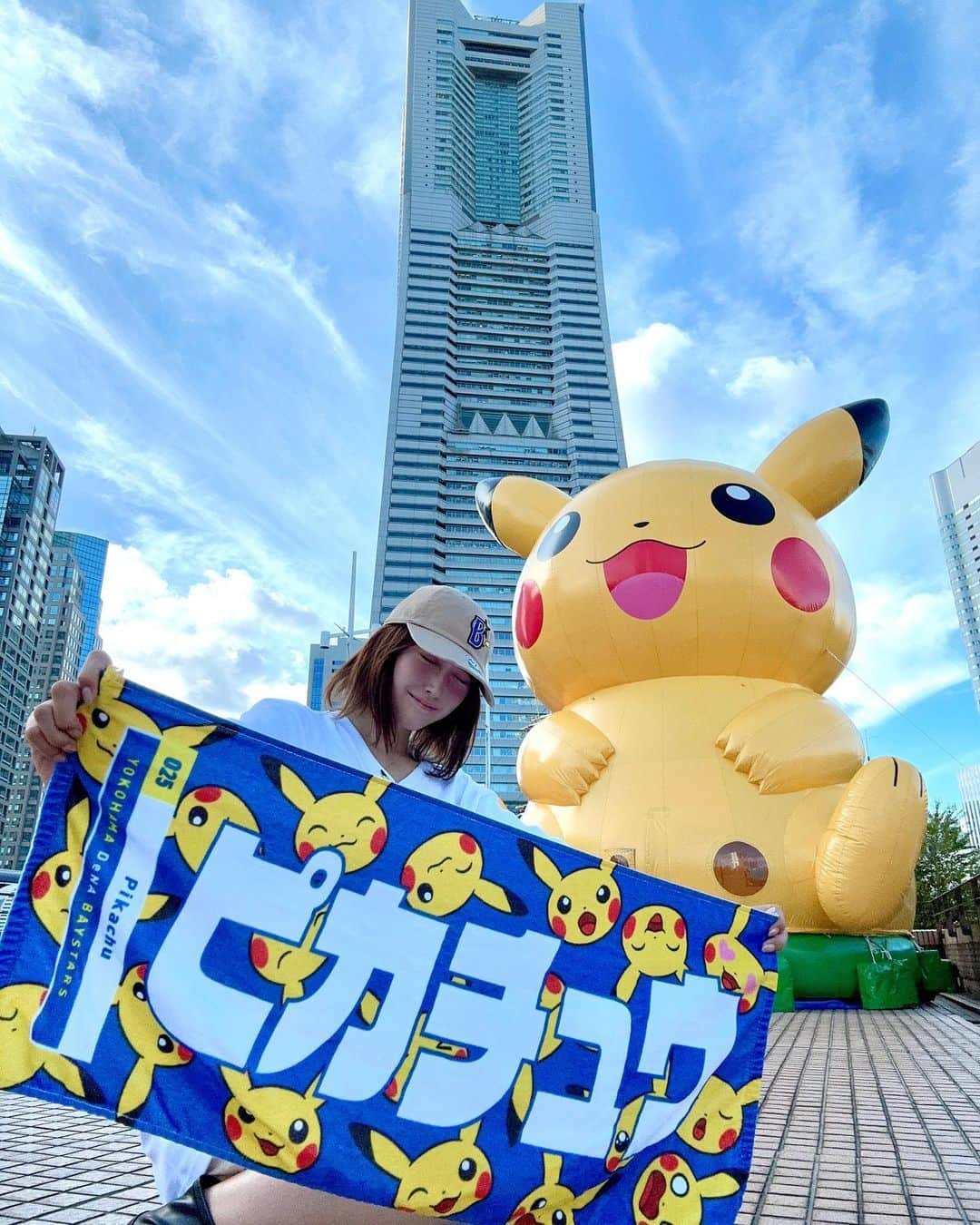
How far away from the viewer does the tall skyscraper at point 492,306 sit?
273ft

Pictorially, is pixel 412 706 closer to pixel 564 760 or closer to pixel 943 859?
pixel 564 760

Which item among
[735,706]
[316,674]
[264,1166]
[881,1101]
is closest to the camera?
[264,1166]

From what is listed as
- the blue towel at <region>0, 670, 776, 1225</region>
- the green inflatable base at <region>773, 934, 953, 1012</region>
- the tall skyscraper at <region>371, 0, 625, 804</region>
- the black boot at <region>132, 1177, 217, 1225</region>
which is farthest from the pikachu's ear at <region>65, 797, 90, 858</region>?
the tall skyscraper at <region>371, 0, 625, 804</region>

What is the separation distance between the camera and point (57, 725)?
1560 mm

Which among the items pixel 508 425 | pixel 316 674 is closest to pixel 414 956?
pixel 508 425

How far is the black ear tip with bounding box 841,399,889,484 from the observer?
7.82 meters

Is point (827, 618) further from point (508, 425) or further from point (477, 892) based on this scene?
point (508, 425)

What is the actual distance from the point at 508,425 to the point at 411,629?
90.6m

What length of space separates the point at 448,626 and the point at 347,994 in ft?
2.91

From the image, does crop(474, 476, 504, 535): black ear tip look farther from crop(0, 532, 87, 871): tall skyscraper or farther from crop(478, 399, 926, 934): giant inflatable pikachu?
crop(0, 532, 87, 871): tall skyscraper

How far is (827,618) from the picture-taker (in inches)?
299

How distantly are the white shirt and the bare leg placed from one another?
9cm

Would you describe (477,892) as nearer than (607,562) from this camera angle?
Yes

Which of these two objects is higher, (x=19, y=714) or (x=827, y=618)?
(x=19, y=714)
